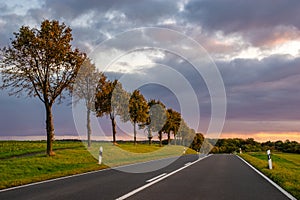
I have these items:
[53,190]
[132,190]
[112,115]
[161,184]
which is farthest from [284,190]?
[112,115]

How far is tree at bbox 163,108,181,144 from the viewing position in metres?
85.8

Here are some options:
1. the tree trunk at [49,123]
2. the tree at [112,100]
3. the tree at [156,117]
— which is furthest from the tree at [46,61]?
the tree at [156,117]

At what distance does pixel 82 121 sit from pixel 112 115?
34.2 feet

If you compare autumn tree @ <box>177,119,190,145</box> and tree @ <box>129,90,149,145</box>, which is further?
autumn tree @ <box>177,119,190,145</box>

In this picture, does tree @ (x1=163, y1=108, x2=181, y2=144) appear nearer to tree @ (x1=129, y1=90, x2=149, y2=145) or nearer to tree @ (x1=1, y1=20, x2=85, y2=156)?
tree @ (x1=129, y1=90, x2=149, y2=145)

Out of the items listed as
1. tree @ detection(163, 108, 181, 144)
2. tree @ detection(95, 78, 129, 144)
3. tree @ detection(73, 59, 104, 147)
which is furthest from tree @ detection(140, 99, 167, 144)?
tree @ detection(73, 59, 104, 147)

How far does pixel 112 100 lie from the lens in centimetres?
5050

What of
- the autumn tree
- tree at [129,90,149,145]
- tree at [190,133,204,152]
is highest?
tree at [129,90,149,145]

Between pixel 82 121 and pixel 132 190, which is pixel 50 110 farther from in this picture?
pixel 132 190

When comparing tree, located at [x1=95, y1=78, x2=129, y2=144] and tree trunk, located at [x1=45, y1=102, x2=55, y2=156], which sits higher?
tree, located at [x1=95, y1=78, x2=129, y2=144]

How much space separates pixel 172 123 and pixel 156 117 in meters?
12.8

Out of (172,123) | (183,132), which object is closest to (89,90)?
(172,123)

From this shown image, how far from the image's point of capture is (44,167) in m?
20.4

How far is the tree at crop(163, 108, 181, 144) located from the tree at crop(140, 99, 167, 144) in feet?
15.1
